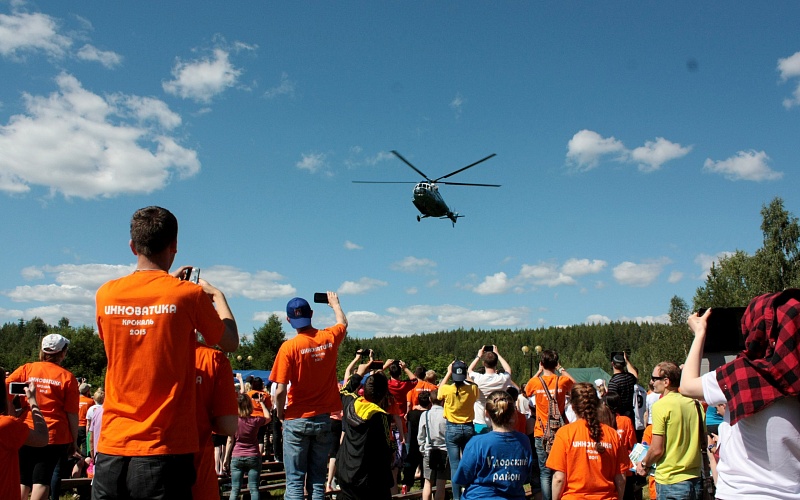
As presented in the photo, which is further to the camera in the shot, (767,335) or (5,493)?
(5,493)

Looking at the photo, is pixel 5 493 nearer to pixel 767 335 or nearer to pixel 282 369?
pixel 282 369

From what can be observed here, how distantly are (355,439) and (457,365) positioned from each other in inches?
115

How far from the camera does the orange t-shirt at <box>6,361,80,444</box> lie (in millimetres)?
6168

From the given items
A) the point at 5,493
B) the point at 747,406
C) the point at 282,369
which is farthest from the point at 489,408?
the point at 5,493

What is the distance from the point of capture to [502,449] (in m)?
5.09

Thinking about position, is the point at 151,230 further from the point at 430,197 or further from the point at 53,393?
the point at 430,197

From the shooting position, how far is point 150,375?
116 inches

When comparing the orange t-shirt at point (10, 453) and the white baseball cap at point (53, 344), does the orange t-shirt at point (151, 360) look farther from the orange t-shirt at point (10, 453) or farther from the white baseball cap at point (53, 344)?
the white baseball cap at point (53, 344)

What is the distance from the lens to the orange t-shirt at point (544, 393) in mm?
8422

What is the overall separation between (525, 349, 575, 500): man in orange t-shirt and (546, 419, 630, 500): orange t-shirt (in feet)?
10.6

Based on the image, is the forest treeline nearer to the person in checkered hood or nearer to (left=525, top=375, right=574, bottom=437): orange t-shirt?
the person in checkered hood

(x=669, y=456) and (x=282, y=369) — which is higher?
(x=282, y=369)

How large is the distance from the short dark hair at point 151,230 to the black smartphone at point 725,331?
278 centimetres

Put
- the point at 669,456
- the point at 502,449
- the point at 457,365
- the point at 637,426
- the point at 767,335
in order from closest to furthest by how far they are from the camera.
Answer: the point at 767,335 → the point at 502,449 → the point at 669,456 → the point at 457,365 → the point at 637,426
